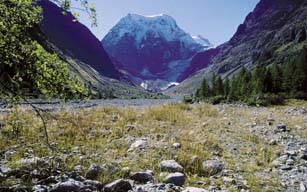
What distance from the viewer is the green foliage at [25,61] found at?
634cm

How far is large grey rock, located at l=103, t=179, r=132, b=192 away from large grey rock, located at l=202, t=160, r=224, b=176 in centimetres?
226

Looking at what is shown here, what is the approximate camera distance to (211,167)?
8.82 meters

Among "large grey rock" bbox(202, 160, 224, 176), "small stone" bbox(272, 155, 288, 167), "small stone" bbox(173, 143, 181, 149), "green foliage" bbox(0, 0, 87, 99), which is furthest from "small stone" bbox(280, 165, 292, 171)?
"green foliage" bbox(0, 0, 87, 99)

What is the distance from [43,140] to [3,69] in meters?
5.05

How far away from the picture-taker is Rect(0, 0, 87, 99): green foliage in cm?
634

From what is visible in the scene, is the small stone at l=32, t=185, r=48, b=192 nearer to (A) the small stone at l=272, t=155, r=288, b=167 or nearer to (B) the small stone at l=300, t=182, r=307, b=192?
(B) the small stone at l=300, t=182, r=307, b=192

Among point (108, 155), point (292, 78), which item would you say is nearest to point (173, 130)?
point (108, 155)

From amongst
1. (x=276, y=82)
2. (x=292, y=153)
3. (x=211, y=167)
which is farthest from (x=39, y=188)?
(x=276, y=82)

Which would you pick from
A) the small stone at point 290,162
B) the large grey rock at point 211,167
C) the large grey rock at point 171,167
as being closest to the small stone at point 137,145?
the large grey rock at point 171,167

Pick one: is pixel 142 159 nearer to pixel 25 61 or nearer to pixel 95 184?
pixel 95 184

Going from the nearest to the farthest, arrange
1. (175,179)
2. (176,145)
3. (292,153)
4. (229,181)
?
(175,179) → (229,181) → (292,153) → (176,145)

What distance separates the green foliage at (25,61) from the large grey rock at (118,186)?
1897 mm

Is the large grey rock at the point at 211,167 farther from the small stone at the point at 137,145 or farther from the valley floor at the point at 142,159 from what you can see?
the small stone at the point at 137,145

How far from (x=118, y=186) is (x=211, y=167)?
8.90ft
